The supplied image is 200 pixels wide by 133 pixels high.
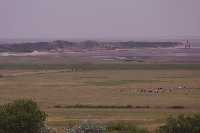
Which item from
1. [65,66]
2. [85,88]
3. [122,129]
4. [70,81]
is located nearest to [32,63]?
[65,66]

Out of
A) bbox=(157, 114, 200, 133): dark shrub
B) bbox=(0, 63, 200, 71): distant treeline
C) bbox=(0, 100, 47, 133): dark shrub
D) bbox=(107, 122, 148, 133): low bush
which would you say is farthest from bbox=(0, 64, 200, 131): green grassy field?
bbox=(0, 100, 47, 133): dark shrub

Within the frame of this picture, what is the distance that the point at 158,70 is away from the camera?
7700 cm

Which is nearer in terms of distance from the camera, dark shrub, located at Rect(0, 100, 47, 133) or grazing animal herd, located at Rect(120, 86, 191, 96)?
dark shrub, located at Rect(0, 100, 47, 133)

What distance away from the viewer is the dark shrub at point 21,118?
24016 mm

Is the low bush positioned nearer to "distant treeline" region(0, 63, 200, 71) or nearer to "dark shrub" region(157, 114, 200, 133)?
"dark shrub" region(157, 114, 200, 133)

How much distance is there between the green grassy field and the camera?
125ft

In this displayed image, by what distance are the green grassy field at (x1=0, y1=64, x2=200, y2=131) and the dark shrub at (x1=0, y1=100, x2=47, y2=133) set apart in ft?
24.3

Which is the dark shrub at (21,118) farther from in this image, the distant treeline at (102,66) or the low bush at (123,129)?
the distant treeline at (102,66)

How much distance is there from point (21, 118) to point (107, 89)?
29.9m

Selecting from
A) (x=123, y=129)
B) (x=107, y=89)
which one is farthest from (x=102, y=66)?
(x=123, y=129)

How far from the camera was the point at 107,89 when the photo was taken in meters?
54.0

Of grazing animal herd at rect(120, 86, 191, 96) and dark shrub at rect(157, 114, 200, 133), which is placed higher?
dark shrub at rect(157, 114, 200, 133)

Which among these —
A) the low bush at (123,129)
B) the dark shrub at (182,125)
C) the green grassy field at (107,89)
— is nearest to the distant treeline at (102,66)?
the green grassy field at (107,89)

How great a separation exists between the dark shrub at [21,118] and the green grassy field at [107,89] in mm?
7410
